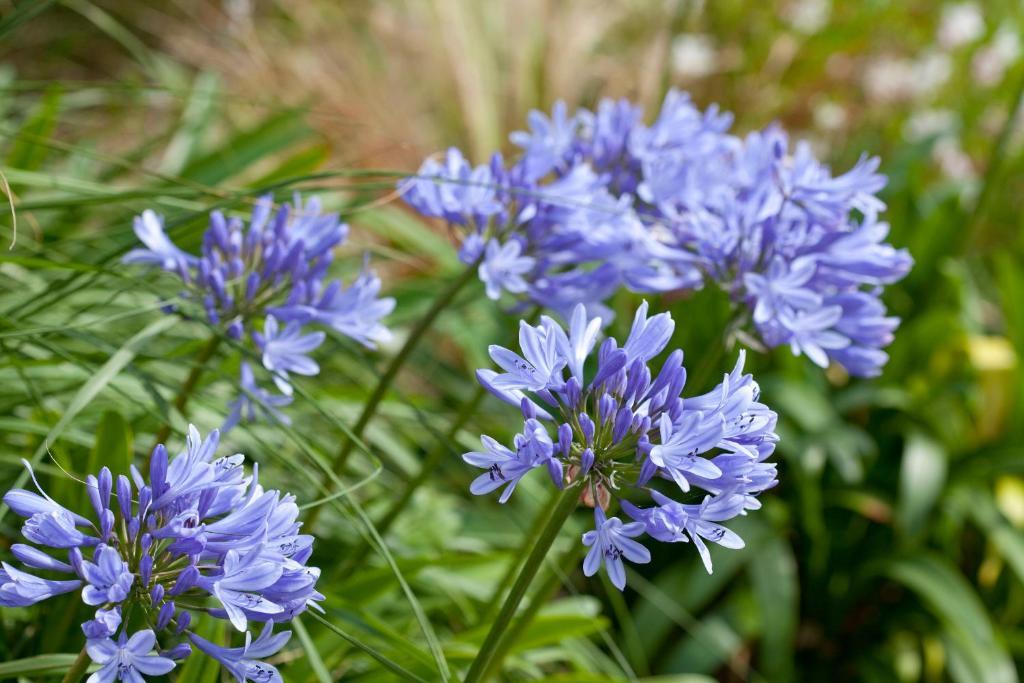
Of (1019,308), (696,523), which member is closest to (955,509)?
(1019,308)

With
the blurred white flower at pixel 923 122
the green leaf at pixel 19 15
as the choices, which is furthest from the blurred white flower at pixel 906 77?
the green leaf at pixel 19 15

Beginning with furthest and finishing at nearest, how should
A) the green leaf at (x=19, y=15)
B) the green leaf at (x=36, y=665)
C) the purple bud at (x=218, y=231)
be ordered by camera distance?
the purple bud at (x=218, y=231)
the green leaf at (x=19, y=15)
the green leaf at (x=36, y=665)

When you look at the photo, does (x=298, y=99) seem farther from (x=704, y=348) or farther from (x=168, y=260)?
(x=168, y=260)

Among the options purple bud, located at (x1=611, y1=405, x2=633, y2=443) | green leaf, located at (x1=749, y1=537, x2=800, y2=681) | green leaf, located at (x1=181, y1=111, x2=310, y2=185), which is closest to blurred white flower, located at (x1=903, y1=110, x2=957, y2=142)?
green leaf, located at (x1=749, y1=537, x2=800, y2=681)

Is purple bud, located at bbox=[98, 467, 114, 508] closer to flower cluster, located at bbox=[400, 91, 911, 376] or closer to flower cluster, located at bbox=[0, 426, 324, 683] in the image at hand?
flower cluster, located at bbox=[0, 426, 324, 683]

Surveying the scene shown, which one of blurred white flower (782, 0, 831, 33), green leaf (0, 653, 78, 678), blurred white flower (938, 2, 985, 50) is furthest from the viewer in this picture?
blurred white flower (782, 0, 831, 33)

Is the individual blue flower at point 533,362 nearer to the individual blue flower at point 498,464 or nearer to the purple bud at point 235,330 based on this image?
the individual blue flower at point 498,464
